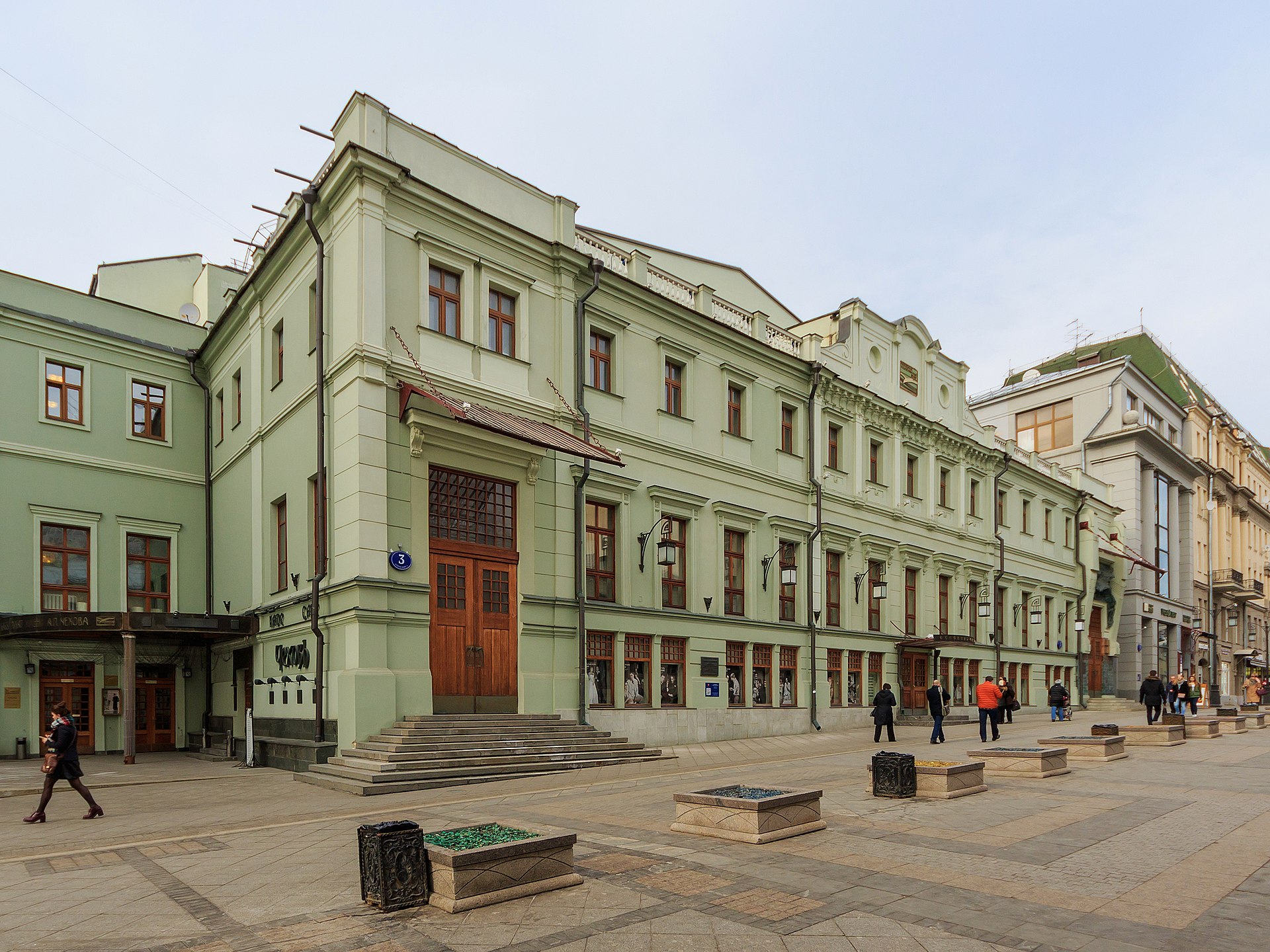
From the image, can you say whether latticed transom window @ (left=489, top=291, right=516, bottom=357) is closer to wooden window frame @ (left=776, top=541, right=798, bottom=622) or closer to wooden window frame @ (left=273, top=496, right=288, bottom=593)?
wooden window frame @ (left=273, top=496, right=288, bottom=593)

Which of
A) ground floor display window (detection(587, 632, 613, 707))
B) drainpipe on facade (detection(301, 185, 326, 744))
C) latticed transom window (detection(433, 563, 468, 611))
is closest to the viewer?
drainpipe on facade (detection(301, 185, 326, 744))

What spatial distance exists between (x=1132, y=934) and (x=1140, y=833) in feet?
14.3

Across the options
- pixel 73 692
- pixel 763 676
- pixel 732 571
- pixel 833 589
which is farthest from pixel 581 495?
pixel 73 692

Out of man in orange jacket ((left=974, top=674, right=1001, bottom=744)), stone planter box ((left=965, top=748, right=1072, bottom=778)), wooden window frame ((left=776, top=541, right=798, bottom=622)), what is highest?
wooden window frame ((left=776, top=541, right=798, bottom=622))

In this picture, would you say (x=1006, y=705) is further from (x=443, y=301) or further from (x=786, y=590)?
(x=443, y=301)

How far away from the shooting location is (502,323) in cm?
2088

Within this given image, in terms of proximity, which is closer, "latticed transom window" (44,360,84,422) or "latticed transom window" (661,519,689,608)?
"latticed transom window" (661,519,689,608)

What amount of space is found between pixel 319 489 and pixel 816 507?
15387 mm

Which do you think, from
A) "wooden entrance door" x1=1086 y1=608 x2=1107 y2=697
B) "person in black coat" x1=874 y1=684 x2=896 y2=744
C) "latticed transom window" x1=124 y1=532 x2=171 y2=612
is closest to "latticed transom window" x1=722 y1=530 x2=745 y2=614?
"person in black coat" x1=874 y1=684 x2=896 y2=744

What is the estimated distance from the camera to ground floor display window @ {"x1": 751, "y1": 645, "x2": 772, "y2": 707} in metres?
26.1

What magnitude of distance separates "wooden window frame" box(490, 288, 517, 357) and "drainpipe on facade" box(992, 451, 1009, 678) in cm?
2548

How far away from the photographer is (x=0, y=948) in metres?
6.67

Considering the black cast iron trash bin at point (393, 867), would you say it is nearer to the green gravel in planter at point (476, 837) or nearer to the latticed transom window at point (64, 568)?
the green gravel in planter at point (476, 837)

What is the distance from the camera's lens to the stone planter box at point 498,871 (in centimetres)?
730
